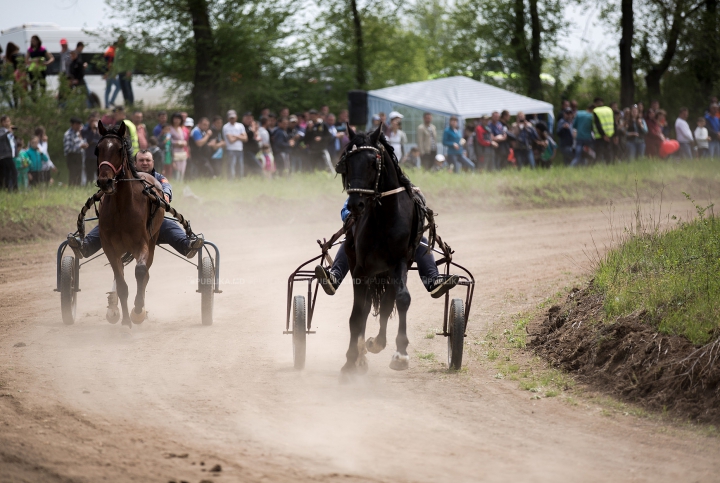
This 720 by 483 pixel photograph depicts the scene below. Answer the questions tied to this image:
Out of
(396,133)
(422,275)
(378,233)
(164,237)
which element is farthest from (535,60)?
Answer: (378,233)

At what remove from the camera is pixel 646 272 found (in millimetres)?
7969

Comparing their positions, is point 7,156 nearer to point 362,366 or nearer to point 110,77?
point 110,77

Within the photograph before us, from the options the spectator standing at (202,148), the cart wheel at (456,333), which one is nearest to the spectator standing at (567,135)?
the spectator standing at (202,148)

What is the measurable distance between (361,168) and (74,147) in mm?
12931

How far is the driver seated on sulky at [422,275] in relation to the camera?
7000mm

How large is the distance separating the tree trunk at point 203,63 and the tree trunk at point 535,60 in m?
12.7

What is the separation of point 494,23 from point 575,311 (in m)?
27.6

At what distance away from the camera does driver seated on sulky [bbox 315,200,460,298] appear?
700cm

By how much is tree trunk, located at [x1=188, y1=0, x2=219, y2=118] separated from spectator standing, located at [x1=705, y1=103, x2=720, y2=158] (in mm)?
14155

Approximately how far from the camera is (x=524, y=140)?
22641 mm

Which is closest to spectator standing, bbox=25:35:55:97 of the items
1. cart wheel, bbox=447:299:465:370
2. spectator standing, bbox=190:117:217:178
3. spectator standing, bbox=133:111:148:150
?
spectator standing, bbox=190:117:217:178

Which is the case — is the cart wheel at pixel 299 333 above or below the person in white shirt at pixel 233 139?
below

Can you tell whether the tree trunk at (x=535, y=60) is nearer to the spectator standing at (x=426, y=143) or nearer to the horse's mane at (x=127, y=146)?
the spectator standing at (x=426, y=143)

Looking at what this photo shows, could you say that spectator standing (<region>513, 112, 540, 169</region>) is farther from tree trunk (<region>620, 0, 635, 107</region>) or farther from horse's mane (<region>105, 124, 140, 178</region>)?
horse's mane (<region>105, 124, 140, 178</region>)
